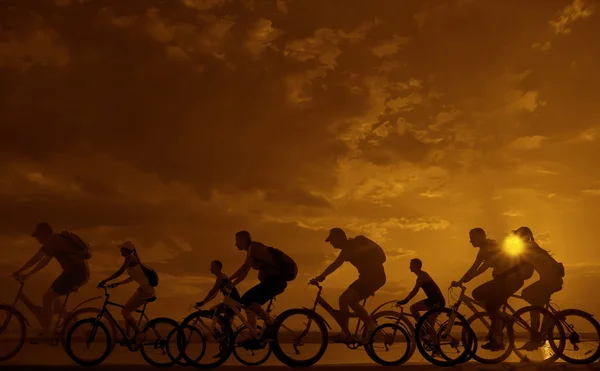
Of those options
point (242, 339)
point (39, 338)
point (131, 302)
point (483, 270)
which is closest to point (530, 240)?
point (483, 270)

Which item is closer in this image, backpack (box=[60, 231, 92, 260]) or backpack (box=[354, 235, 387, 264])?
backpack (box=[354, 235, 387, 264])

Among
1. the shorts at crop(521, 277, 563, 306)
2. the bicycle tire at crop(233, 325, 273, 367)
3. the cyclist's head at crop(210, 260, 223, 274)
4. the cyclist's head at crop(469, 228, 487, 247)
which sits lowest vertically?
the bicycle tire at crop(233, 325, 273, 367)

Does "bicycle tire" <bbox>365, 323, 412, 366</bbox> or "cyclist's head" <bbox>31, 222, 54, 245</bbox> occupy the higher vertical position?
"cyclist's head" <bbox>31, 222, 54, 245</bbox>

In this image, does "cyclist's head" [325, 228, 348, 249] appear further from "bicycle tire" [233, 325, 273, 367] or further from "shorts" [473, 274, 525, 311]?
"shorts" [473, 274, 525, 311]

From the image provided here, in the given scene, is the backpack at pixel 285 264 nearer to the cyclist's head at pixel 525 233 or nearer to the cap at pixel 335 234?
the cap at pixel 335 234

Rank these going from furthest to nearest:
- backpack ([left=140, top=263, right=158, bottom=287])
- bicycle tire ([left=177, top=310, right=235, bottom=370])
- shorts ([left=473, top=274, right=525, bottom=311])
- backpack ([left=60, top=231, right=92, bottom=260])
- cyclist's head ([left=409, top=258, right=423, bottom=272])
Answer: backpack ([left=60, top=231, right=92, bottom=260]) → cyclist's head ([left=409, top=258, right=423, bottom=272]) → shorts ([left=473, top=274, right=525, bottom=311]) → backpack ([left=140, top=263, right=158, bottom=287]) → bicycle tire ([left=177, top=310, right=235, bottom=370])

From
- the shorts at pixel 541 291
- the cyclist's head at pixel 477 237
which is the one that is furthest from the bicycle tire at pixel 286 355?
the shorts at pixel 541 291

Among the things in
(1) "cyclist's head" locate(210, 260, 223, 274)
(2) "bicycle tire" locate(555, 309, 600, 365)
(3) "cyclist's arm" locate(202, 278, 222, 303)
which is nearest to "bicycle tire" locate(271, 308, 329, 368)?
(3) "cyclist's arm" locate(202, 278, 222, 303)

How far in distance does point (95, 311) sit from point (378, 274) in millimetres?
5359

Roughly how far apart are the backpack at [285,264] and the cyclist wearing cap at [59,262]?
406 cm

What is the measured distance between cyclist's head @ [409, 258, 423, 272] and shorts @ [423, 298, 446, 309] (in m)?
0.61

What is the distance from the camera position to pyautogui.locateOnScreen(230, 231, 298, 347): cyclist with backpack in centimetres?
1210

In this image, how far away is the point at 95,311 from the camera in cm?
1248

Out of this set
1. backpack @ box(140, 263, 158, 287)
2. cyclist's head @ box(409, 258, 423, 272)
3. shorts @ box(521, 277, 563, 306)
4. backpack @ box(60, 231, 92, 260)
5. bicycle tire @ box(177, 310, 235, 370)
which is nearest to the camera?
A: bicycle tire @ box(177, 310, 235, 370)
